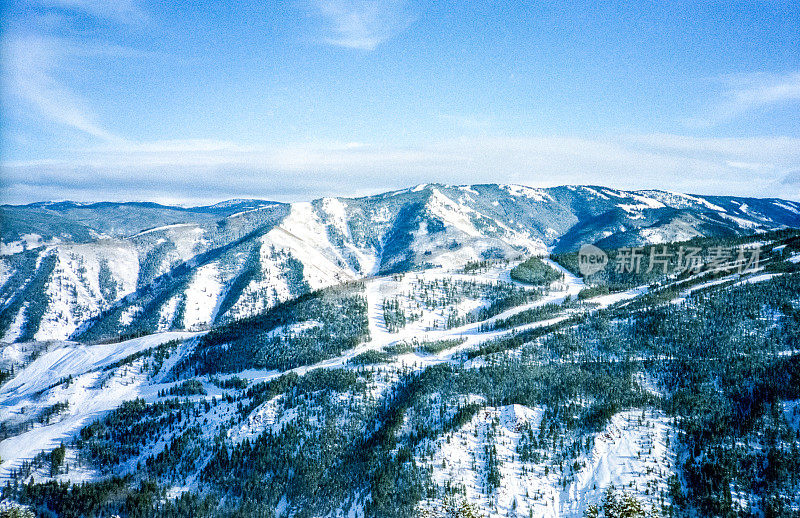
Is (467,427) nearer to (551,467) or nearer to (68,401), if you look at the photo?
(551,467)

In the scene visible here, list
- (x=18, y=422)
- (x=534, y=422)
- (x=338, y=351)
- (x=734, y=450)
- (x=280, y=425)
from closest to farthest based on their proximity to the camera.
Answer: (x=734, y=450) → (x=534, y=422) → (x=280, y=425) → (x=18, y=422) → (x=338, y=351)

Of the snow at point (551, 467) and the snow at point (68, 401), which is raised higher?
the snow at point (551, 467)

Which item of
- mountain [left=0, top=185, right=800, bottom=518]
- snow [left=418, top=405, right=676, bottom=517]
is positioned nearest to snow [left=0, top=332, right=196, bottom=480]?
mountain [left=0, top=185, right=800, bottom=518]

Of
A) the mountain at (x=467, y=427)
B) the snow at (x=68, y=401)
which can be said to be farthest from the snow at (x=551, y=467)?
the snow at (x=68, y=401)

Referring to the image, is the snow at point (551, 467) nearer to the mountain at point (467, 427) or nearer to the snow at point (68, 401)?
the mountain at point (467, 427)

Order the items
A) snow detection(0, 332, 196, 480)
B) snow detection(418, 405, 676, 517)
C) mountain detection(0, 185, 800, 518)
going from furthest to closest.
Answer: snow detection(0, 332, 196, 480) → mountain detection(0, 185, 800, 518) → snow detection(418, 405, 676, 517)

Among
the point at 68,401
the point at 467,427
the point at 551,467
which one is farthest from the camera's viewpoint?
the point at 68,401

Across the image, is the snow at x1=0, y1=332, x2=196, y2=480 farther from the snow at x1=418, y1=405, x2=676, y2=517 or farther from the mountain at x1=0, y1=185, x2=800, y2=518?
the snow at x1=418, y1=405, x2=676, y2=517

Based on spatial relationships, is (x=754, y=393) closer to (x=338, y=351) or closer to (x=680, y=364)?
(x=680, y=364)

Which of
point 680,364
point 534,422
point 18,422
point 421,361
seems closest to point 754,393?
point 680,364

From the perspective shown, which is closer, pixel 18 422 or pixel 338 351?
pixel 18 422

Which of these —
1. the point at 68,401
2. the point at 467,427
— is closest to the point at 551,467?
the point at 467,427
